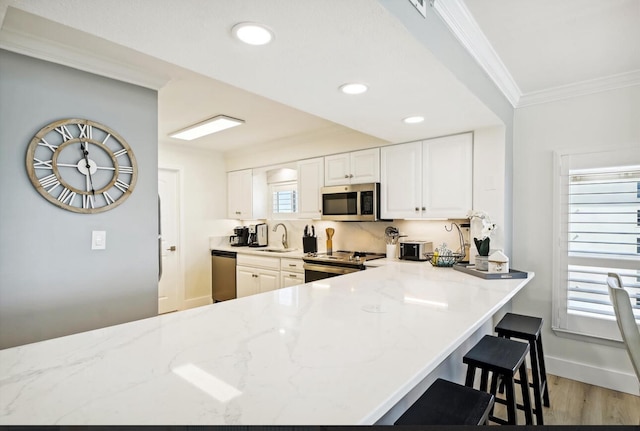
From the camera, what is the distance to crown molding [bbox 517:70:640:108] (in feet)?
8.21

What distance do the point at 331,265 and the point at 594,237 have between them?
2204 millimetres

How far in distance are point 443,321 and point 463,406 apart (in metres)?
0.31

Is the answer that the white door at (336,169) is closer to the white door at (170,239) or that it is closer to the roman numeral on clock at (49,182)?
the white door at (170,239)

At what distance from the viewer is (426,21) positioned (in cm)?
152

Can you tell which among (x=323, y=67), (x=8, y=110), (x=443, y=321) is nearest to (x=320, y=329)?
(x=443, y=321)

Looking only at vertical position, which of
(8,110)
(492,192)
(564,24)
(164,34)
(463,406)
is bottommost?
(463,406)

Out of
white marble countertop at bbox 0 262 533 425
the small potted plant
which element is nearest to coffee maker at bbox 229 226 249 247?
the small potted plant

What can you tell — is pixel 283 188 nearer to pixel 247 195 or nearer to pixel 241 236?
pixel 247 195

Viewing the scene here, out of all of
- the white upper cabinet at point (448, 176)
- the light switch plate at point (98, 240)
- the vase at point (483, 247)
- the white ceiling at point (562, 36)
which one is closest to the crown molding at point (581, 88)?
the white ceiling at point (562, 36)

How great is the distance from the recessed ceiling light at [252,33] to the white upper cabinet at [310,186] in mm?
2592

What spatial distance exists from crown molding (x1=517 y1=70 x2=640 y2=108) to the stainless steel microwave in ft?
4.96

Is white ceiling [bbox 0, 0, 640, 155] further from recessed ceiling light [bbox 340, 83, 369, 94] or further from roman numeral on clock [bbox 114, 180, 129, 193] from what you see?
roman numeral on clock [bbox 114, 180, 129, 193]

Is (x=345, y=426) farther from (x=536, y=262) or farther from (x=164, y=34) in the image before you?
(x=536, y=262)

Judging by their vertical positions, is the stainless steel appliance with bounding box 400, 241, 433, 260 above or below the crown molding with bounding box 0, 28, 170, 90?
below
